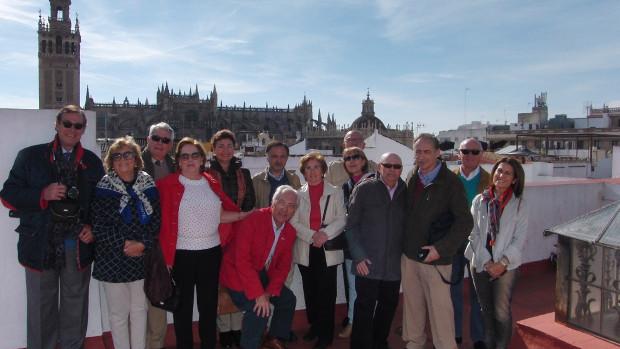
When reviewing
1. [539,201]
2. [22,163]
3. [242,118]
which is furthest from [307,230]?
[242,118]

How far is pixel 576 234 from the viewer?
2867mm

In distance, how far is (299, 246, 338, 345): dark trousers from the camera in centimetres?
384

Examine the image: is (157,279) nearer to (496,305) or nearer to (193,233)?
A: (193,233)

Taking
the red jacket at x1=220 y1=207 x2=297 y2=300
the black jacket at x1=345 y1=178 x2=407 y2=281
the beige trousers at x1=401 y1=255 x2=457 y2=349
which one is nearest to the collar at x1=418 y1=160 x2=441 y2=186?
the black jacket at x1=345 y1=178 x2=407 y2=281

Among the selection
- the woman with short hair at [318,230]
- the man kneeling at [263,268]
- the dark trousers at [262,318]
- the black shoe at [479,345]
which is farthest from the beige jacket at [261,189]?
the black shoe at [479,345]

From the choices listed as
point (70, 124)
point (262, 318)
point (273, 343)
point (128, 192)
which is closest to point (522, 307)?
point (273, 343)

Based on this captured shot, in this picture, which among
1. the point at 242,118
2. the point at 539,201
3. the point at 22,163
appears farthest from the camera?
the point at 242,118

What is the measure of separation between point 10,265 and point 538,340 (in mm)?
3641

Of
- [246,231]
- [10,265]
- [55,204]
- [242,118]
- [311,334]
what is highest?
[242,118]

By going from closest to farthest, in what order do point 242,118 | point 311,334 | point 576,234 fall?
point 576,234
point 311,334
point 242,118

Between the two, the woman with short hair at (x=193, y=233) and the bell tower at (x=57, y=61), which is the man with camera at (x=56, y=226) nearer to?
Result: the woman with short hair at (x=193, y=233)

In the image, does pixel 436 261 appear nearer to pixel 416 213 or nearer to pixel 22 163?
pixel 416 213

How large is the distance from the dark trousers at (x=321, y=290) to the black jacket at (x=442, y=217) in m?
0.75

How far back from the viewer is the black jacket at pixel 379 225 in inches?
137
